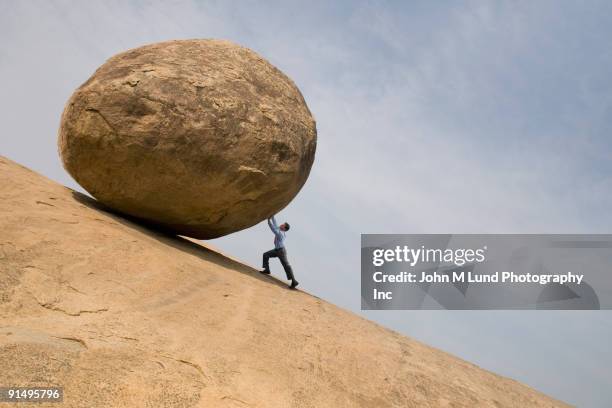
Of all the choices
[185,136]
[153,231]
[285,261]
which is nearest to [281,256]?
[285,261]

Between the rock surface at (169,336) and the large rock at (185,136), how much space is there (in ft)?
1.91

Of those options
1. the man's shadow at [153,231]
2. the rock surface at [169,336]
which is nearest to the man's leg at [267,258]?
the man's shadow at [153,231]

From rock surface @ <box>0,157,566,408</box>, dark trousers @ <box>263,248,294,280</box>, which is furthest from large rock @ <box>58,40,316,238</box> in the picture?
dark trousers @ <box>263,248,294,280</box>

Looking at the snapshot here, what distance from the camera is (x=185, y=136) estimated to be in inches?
234

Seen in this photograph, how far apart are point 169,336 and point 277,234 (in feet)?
12.7

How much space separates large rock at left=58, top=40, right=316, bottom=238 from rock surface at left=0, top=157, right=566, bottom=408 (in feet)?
1.91

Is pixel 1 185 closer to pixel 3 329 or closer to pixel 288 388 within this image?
pixel 3 329

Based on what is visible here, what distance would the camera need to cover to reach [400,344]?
555 centimetres

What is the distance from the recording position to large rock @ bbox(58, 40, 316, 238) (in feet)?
19.6

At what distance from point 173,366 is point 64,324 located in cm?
85

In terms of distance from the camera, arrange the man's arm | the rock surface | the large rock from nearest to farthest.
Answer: the rock surface < the large rock < the man's arm

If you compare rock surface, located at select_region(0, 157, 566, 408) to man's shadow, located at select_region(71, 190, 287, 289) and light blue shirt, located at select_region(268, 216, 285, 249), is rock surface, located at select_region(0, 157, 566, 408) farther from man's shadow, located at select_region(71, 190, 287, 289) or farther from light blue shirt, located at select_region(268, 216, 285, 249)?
light blue shirt, located at select_region(268, 216, 285, 249)

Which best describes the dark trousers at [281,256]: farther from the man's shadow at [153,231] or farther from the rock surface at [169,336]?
the rock surface at [169,336]

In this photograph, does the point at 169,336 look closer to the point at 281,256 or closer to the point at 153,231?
the point at 153,231
